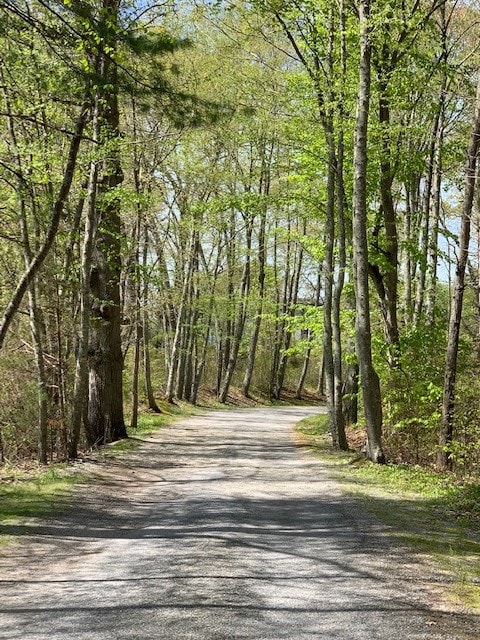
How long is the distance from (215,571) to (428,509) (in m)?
4.24

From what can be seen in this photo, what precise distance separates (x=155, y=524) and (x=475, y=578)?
386 cm

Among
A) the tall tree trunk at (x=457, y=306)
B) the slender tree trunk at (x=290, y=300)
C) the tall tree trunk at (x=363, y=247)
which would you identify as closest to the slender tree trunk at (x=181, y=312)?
the slender tree trunk at (x=290, y=300)

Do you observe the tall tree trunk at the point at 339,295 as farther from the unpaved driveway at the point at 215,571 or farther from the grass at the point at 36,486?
the grass at the point at 36,486

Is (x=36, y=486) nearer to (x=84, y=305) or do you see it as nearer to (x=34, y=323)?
(x=34, y=323)

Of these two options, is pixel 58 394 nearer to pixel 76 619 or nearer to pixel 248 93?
pixel 248 93

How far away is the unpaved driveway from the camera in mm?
4672

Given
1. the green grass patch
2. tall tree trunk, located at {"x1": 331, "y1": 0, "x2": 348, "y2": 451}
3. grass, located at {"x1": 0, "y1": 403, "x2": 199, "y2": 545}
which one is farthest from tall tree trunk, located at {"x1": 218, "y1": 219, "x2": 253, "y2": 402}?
the green grass patch

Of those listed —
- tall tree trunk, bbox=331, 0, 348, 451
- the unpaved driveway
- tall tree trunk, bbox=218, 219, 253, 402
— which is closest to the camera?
the unpaved driveway

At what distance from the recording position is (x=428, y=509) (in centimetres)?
909

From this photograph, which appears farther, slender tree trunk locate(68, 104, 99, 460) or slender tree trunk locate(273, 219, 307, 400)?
slender tree trunk locate(273, 219, 307, 400)

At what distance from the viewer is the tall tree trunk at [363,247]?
497 inches

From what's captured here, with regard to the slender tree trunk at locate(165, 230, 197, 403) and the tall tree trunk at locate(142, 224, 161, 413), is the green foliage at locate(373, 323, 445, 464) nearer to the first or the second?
the tall tree trunk at locate(142, 224, 161, 413)

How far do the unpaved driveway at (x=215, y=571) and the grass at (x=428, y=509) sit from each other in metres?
0.28

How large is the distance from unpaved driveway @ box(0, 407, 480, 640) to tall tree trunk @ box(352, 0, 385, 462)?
2.51 m
